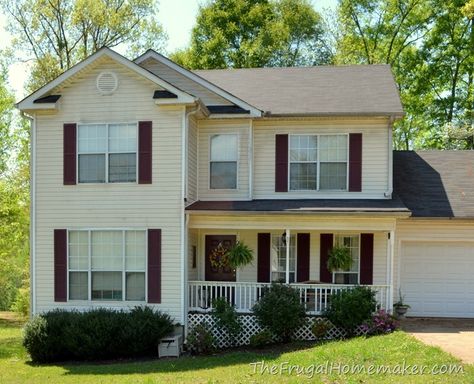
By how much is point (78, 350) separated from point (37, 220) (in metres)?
3.59

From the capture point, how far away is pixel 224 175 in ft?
55.3

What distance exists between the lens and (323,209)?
50.0 ft

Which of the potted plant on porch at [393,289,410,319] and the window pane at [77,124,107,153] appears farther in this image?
the potted plant on porch at [393,289,410,319]

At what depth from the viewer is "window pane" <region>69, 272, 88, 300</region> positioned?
15.6m

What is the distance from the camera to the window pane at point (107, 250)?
15539mm

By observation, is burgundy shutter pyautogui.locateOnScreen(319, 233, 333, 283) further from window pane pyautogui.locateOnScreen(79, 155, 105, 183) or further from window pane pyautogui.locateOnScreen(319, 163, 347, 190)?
window pane pyautogui.locateOnScreen(79, 155, 105, 183)

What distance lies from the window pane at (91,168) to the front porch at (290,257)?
264 centimetres

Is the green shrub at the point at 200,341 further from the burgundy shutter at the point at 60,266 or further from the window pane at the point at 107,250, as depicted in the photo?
the burgundy shutter at the point at 60,266

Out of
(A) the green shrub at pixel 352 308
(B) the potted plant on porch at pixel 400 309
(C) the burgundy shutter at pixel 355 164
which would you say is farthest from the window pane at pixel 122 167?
(B) the potted plant on porch at pixel 400 309

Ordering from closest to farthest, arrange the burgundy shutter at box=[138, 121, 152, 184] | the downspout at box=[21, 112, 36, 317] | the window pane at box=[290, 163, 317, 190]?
the burgundy shutter at box=[138, 121, 152, 184]
the downspout at box=[21, 112, 36, 317]
the window pane at box=[290, 163, 317, 190]

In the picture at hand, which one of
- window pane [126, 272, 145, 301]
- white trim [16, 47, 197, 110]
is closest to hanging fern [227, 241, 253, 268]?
window pane [126, 272, 145, 301]

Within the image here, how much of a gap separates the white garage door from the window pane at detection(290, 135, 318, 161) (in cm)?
382

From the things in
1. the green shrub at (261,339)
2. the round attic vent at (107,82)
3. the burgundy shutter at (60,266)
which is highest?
the round attic vent at (107,82)

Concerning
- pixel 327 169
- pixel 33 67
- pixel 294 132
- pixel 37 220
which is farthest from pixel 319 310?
pixel 33 67
